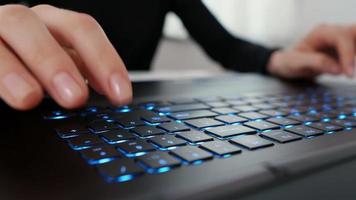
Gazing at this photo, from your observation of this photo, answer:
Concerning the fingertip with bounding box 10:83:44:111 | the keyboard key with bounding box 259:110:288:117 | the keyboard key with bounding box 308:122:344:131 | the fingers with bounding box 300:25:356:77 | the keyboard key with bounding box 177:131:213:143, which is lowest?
the keyboard key with bounding box 308:122:344:131

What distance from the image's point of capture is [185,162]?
0.68 ft

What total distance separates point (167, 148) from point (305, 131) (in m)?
0.13

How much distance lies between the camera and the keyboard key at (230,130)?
0.27 metres

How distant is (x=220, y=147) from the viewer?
23 cm

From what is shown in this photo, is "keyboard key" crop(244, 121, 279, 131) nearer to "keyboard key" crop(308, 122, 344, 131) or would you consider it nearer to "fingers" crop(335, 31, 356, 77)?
"keyboard key" crop(308, 122, 344, 131)

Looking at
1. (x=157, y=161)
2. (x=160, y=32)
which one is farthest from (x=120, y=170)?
(x=160, y=32)

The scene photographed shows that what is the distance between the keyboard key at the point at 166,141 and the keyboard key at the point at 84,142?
0.12 feet

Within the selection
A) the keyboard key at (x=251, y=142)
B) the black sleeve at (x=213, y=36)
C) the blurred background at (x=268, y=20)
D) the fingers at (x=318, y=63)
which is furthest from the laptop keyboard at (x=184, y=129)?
the blurred background at (x=268, y=20)

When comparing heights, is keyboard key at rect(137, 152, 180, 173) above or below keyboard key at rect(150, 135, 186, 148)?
below

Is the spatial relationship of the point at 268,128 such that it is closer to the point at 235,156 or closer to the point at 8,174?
the point at 235,156

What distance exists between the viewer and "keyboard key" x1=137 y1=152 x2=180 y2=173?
7.7 inches

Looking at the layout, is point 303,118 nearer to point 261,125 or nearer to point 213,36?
point 261,125

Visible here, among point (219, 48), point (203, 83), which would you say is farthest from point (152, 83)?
point (219, 48)

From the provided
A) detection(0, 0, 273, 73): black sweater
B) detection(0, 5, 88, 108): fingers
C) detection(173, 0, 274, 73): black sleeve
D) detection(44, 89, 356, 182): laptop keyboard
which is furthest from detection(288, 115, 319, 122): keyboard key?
detection(173, 0, 274, 73): black sleeve
